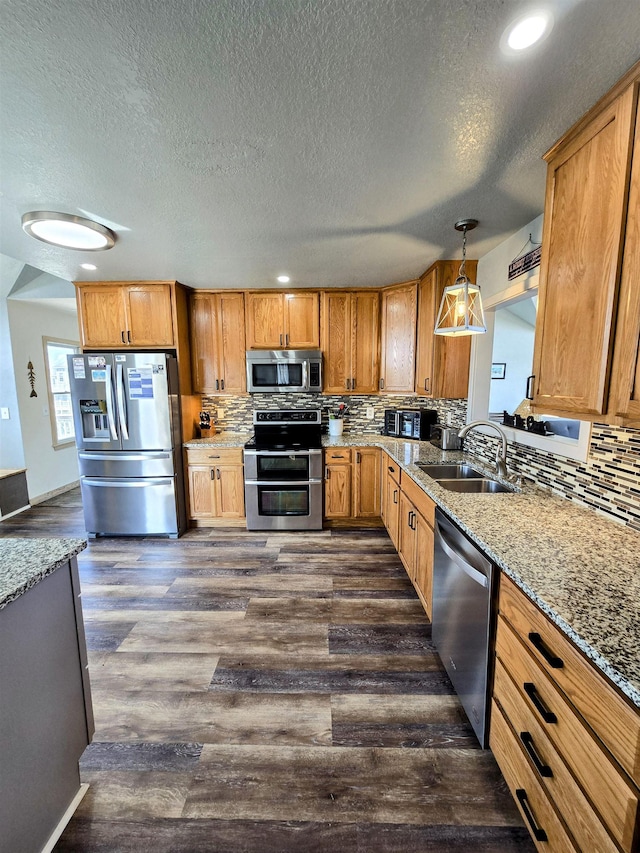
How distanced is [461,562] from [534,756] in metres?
0.61

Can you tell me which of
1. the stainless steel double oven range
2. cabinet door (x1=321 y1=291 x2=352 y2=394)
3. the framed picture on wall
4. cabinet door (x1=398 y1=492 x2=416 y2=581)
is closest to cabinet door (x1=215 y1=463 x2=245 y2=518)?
the stainless steel double oven range

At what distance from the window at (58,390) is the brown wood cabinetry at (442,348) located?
179 inches

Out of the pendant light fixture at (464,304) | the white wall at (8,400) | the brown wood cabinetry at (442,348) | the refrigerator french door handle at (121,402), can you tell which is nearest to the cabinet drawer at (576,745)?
the pendant light fixture at (464,304)

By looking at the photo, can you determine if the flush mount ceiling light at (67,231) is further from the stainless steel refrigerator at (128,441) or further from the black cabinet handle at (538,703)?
the black cabinet handle at (538,703)

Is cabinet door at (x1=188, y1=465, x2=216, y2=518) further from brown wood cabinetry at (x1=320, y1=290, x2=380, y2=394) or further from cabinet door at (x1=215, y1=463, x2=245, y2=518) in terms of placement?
brown wood cabinetry at (x1=320, y1=290, x2=380, y2=394)

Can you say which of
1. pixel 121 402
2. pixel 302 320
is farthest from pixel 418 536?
pixel 121 402

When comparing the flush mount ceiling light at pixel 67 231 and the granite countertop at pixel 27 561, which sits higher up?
the flush mount ceiling light at pixel 67 231

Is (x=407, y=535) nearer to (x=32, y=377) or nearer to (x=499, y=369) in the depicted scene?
(x=499, y=369)

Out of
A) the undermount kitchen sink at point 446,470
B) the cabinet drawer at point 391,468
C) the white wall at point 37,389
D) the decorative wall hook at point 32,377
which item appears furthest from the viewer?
the decorative wall hook at point 32,377

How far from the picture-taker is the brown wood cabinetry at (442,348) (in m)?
2.76

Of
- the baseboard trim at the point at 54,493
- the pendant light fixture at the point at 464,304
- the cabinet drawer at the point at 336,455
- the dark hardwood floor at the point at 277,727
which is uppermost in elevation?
the pendant light fixture at the point at 464,304

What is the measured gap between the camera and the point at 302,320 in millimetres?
3535

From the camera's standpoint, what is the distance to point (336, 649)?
1.89 m

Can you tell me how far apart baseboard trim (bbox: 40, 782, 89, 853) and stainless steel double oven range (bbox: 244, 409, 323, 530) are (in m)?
2.21
